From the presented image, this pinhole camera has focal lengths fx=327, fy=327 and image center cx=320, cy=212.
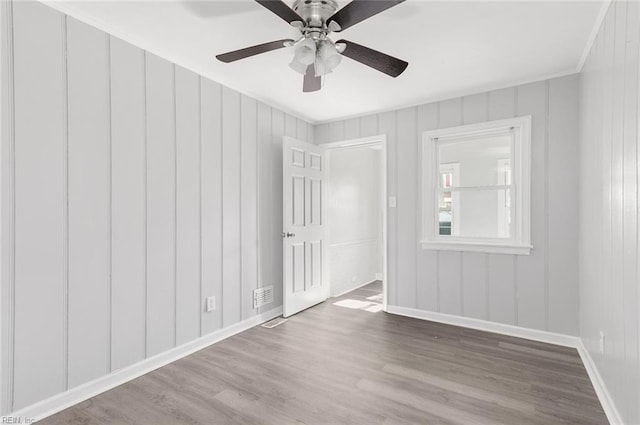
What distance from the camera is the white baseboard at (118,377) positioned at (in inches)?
74.4

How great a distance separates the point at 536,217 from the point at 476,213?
55 centimetres

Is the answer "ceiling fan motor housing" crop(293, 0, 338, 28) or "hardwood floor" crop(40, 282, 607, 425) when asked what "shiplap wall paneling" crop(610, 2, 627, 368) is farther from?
"ceiling fan motor housing" crop(293, 0, 338, 28)

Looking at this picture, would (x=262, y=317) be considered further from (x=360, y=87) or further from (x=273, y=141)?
(x=360, y=87)

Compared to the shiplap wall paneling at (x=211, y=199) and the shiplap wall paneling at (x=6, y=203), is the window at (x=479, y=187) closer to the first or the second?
the shiplap wall paneling at (x=211, y=199)

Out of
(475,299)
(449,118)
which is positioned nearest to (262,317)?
(475,299)

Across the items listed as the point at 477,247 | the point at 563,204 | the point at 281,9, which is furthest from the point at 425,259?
the point at 281,9

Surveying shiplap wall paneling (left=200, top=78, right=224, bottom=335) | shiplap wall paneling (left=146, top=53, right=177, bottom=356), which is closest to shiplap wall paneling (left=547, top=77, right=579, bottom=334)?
shiplap wall paneling (left=200, top=78, right=224, bottom=335)

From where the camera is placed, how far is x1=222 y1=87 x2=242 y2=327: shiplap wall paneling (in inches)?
122

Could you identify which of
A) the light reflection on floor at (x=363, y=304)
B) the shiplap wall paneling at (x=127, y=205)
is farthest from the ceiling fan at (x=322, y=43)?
the light reflection on floor at (x=363, y=304)

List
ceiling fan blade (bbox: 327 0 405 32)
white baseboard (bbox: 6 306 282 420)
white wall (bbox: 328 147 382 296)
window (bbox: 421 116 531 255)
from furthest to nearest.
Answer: white wall (bbox: 328 147 382 296) < window (bbox: 421 116 531 255) < white baseboard (bbox: 6 306 282 420) < ceiling fan blade (bbox: 327 0 405 32)

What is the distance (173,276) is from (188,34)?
71.3 inches

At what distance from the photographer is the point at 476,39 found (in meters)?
2.31

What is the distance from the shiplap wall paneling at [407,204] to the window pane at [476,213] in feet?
1.05

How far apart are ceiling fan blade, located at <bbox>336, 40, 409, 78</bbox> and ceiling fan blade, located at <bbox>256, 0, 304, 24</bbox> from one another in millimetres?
294
